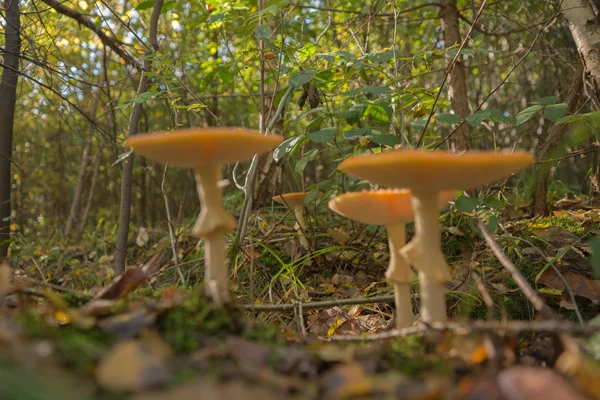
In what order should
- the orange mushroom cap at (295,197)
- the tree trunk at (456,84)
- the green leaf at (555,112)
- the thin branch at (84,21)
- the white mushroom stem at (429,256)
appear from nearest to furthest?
the white mushroom stem at (429,256) → the green leaf at (555,112) → the thin branch at (84,21) → the orange mushroom cap at (295,197) → the tree trunk at (456,84)

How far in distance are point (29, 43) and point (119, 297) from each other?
8.70 feet

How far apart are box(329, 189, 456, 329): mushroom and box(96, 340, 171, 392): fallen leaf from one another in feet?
3.34

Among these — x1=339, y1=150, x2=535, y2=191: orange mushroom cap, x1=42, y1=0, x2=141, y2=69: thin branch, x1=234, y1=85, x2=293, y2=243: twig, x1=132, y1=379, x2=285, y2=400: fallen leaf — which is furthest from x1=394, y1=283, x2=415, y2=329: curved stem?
x1=42, y1=0, x2=141, y2=69: thin branch

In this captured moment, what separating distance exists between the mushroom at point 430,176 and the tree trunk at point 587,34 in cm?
194

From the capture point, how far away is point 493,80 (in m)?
8.11

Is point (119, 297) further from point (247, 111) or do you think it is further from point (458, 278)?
point (247, 111)

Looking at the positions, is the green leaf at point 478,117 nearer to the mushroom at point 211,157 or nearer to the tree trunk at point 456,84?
the tree trunk at point 456,84

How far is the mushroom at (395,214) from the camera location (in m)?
1.83

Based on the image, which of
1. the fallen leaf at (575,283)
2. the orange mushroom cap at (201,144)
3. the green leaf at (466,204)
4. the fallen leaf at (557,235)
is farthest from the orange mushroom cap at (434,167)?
the fallen leaf at (557,235)

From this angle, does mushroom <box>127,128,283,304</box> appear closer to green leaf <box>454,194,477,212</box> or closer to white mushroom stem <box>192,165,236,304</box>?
white mushroom stem <box>192,165,236,304</box>

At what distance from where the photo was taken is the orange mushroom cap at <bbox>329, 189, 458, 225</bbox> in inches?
71.3

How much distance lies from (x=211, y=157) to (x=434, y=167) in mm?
824

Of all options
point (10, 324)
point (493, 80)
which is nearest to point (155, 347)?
point (10, 324)

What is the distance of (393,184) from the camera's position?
5.38 feet
